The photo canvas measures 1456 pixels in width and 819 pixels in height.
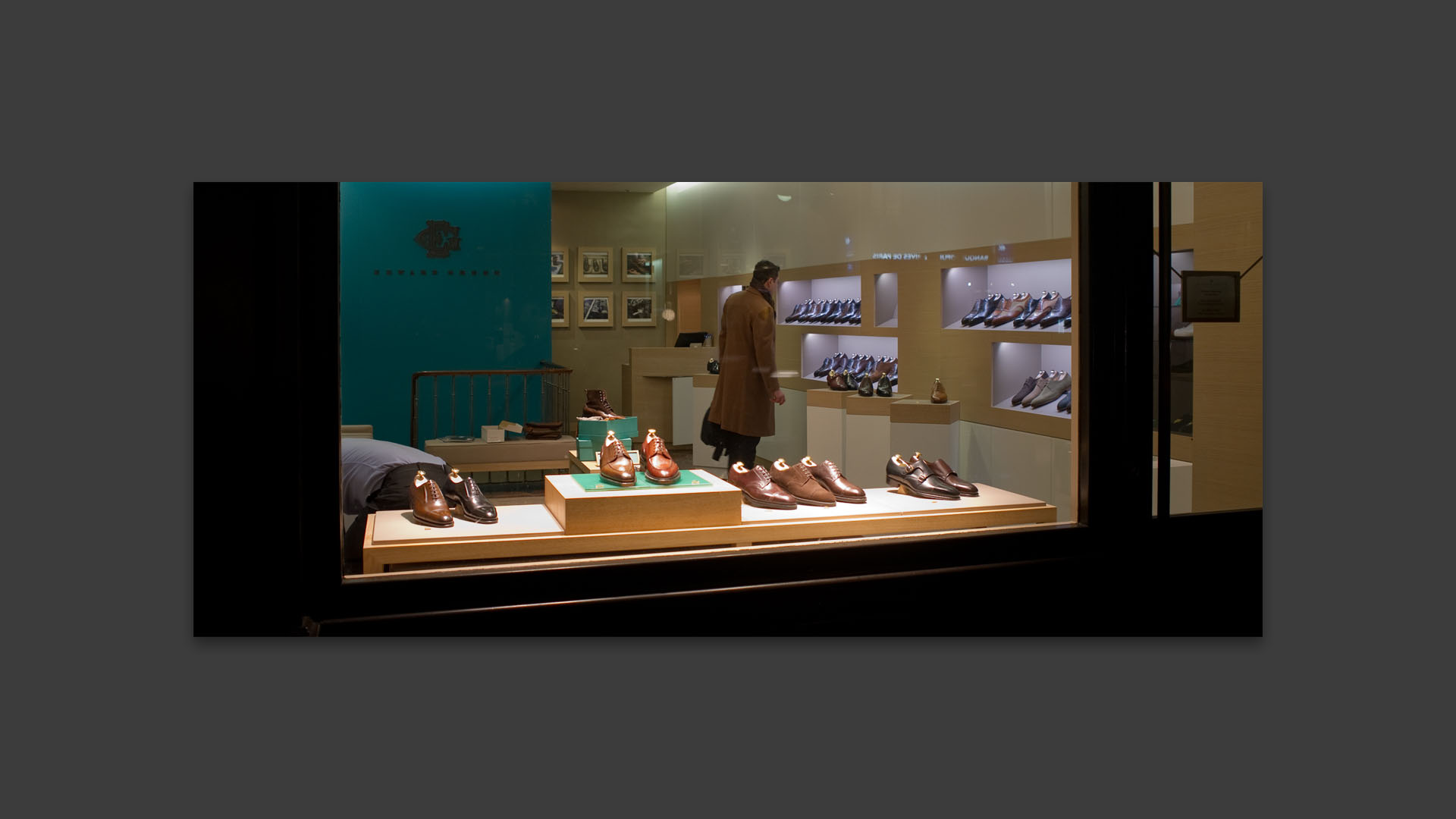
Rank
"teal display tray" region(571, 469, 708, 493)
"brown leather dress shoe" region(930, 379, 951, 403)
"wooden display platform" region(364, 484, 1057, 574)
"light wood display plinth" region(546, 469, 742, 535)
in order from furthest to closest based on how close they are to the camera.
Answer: "brown leather dress shoe" region(930, 379, 951, 403) → "teal display tray" region(571, 469, 708, 493) → "light wood display plinth" region(546, 469, 742, 535) → "wooden display platform" region(364, 484, 1057, 574)

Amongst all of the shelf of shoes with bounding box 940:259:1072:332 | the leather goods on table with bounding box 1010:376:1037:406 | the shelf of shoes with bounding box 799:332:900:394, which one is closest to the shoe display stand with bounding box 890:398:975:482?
the shelf of shoes with bounding box 799:332:900:394

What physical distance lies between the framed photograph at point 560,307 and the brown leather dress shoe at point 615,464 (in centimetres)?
45

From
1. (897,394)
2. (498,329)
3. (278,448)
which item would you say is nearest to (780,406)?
(897,394)

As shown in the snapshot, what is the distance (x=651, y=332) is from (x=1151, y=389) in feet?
6.35

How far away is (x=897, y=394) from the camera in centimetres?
446

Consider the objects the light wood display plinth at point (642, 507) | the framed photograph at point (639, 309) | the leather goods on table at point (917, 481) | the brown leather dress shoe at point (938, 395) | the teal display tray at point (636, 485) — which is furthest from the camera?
the brown leather dress shoe at point (938, 395)

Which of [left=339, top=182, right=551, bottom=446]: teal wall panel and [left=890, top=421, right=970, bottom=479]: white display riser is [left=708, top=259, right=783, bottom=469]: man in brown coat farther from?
[left=339, top=182, right=551, bottom=446]: teal wall panel

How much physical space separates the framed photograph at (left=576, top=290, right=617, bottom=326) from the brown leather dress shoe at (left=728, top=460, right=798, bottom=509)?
76 cm

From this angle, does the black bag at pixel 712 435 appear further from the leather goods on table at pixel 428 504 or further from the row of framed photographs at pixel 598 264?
the leather goods on table at pixel 428 504

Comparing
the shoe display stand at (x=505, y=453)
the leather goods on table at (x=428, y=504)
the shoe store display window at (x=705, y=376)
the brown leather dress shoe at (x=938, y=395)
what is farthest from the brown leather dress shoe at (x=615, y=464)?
the brown leather dress shoe at (x=938, y=395)

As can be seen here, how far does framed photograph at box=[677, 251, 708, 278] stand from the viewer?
166 inches

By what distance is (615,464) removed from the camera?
4113 millimetres

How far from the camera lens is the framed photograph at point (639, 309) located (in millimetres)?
4172

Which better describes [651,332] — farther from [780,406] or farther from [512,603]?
[512,603]
